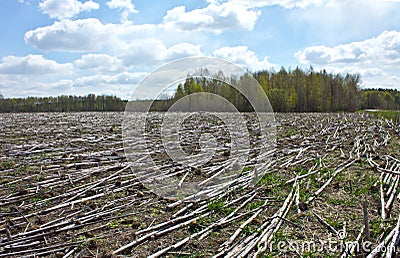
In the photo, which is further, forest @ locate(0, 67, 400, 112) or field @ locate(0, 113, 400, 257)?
forest @ locate(0, 67, 400, 112)

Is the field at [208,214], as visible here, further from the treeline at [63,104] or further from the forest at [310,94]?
the treeline at [63,104]

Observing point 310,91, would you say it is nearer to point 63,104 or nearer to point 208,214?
point 208,214

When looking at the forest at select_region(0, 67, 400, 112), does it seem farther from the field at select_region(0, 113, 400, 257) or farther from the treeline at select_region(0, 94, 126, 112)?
the field at select_region(0, 113, 400, 257)

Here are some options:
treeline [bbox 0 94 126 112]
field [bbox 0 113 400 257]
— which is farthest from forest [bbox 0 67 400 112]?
field [bbox 0 113 400 257]

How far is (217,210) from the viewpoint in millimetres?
4812

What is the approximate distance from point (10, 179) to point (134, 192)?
287 centimetres

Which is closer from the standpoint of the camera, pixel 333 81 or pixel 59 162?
pixel 59 162

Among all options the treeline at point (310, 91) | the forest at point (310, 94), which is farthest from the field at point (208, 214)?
the treeline at point (310, 91)

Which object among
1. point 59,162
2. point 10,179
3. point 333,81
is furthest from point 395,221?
point 333,81

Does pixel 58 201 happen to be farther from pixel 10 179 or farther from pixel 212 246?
pixel 212 246

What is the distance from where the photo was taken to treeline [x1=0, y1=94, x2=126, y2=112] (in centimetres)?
7544

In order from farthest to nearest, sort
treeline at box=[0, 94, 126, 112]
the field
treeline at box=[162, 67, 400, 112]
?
treeline at box=[0, 94, 126, 112]
treeline at box=[162, 67, 400, 112]
the field

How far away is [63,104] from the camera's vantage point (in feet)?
273

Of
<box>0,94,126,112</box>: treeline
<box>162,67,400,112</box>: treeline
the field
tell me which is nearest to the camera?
the field
